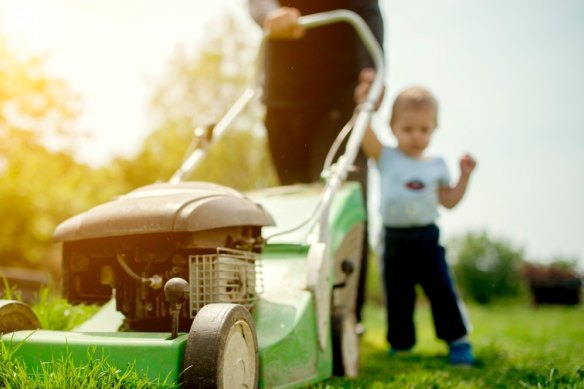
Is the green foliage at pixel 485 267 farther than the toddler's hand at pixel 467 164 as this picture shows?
Yes

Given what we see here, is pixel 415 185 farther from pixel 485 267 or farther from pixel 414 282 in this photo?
pixel 485 267

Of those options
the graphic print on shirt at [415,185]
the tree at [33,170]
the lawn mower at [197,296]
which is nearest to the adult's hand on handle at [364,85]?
the graphic print on shirt at [415,185]

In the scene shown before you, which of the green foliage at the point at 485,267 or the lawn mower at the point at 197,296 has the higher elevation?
the lawn mower at the point at 197,296

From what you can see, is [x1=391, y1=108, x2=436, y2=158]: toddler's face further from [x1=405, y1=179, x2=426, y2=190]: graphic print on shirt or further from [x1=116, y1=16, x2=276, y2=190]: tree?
[x1=116, y1=16, x2=276, y2=190]: tree

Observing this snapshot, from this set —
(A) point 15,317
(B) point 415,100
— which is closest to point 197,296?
(A) point 15,317

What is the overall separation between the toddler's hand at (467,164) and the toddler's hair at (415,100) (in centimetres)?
25

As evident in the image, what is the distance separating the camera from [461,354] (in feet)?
11.0

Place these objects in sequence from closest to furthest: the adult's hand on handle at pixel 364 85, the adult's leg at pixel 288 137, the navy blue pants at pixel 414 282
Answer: the navy blue pants at pixel 414 282 < the adult's hand on handle at pixel 364 85 < the adult's leg at pixel 288 137

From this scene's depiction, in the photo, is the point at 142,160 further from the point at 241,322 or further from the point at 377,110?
the point at 241,322

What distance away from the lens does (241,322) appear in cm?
185

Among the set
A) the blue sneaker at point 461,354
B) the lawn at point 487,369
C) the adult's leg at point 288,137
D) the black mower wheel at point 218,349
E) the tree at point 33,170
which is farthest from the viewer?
the tree at point 33,170

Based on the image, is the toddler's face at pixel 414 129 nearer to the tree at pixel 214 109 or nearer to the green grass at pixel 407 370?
the green grass at pixel 407 370

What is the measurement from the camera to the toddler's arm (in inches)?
140

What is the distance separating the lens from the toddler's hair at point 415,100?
3.49m
